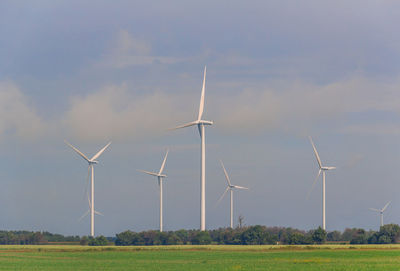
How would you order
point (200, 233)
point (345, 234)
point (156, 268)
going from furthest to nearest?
1. point (345, 234)
2. point (200, 233)
3. point (156, 268)

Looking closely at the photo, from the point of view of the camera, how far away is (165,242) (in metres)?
157

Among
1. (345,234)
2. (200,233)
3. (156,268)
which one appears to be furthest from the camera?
(345,234)

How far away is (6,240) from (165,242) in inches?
1791

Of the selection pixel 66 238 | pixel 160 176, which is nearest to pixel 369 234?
pixel 160 176

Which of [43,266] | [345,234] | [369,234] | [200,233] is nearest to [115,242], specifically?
[200,233]

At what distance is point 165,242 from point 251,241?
19606mm

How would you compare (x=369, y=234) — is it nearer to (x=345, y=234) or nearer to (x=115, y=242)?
(x=345, y=234)

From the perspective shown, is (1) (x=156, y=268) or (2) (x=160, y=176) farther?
(2) (x=160, y=176)

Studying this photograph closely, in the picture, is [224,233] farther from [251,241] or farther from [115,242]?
[115,242]

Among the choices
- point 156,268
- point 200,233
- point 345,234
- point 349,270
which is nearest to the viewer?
point 349,270

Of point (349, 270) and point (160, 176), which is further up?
point (160, 176)

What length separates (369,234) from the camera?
158m

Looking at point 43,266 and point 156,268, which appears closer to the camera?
point 156,268

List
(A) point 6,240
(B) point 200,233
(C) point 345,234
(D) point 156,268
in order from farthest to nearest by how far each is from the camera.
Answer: (C) point 345,234, (A) point 6,240, (B) point 200,233, (D) point 156,268
